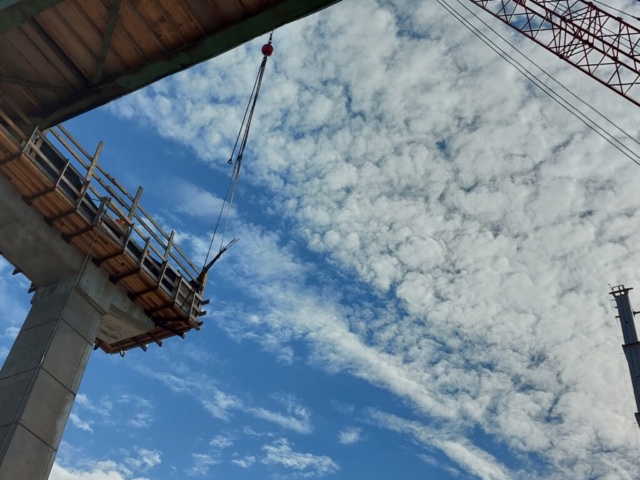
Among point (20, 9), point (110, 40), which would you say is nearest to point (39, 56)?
point (110, 40)

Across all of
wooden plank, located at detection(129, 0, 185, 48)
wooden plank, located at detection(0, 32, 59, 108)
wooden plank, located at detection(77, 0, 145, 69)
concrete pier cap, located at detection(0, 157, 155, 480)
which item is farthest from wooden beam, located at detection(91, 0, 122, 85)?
concrete pier cap, located at detection(0, 157, 155, 480)

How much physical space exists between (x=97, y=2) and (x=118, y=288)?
10.8 meters

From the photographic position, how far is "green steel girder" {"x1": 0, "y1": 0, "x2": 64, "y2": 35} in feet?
30.6

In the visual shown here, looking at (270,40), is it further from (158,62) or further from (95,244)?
(158,62)

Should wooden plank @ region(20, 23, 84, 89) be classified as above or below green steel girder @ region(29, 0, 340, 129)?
above

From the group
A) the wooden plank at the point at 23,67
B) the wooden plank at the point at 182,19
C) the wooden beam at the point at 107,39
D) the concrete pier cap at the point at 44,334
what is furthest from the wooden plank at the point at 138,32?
the concrete pier cap at the point at 44,334

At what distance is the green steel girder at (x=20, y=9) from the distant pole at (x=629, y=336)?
26.2 metres

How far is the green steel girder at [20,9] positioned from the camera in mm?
9336

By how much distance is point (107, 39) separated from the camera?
1098cm

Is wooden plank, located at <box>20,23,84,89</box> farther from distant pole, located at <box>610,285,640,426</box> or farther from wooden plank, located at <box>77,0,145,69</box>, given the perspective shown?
distant pole, located at <box>610,285,640,426</box>

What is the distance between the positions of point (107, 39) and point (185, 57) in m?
1.51

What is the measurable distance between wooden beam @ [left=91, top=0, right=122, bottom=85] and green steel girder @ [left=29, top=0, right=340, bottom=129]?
20cm

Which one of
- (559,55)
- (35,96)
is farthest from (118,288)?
(559,55)

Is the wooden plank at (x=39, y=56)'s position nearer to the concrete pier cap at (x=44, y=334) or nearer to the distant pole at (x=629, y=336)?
the concrete pier cap at (x=44, y=334)
